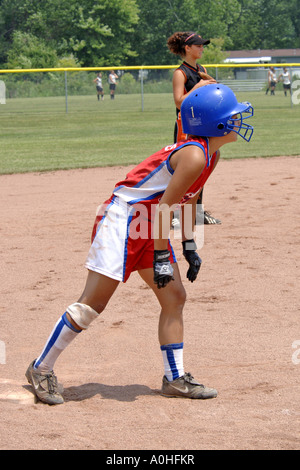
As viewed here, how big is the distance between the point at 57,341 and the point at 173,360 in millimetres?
654

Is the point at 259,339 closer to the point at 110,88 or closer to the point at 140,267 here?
the point at 140,267

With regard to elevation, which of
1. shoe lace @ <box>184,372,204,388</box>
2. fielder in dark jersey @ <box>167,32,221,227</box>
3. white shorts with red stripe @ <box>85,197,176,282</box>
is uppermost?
fielder in dark jersey @ <box>167,32,221,227</box>

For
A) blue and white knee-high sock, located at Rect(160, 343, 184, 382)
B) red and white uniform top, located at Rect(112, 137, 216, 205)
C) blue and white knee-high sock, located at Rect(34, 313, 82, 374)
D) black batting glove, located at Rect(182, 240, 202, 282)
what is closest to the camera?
red and white uniform top, located at Rect(112, 137, 216, 205)

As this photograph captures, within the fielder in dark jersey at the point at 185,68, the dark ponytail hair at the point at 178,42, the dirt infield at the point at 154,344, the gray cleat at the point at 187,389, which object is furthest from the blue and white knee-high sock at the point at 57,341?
the dark ponytail hair at the point at 178,42

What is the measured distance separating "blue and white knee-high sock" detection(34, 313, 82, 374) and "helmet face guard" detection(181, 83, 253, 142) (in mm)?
1221

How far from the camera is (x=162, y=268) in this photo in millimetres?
3500

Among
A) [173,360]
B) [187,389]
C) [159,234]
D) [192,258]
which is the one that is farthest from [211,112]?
[187,389]

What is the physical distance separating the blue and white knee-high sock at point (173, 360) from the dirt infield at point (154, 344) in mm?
142

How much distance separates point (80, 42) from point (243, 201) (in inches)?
1847

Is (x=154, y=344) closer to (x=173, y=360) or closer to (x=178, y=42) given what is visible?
(x=173, y=360)

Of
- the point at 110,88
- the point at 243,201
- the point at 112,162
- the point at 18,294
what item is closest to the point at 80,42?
the point at 110,88

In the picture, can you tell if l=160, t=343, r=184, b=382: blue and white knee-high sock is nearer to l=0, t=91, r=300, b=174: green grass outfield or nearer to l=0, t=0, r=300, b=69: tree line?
l=0, t=91, r=300, b=174: green grass outfield

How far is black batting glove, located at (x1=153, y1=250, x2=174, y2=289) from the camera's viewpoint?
350 cm

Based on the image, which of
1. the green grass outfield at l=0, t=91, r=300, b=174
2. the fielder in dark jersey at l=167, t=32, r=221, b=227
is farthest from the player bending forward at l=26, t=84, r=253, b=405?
the green grass outfield at l=0, t=91, r=300, b=174
